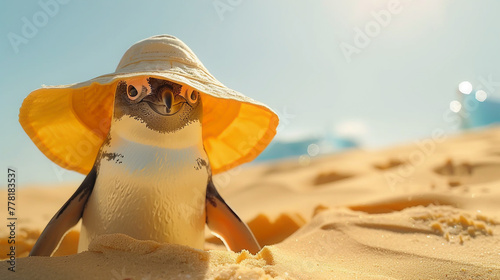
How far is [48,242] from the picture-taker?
5.40 feet

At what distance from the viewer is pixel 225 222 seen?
6.21ft

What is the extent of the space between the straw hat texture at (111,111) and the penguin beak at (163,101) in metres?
0.10

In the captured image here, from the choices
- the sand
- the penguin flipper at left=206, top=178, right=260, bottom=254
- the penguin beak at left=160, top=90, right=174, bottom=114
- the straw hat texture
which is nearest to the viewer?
the sand

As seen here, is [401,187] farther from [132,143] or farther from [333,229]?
[132,143]

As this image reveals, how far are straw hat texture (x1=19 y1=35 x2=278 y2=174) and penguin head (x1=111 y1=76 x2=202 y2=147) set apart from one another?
0.24 ft

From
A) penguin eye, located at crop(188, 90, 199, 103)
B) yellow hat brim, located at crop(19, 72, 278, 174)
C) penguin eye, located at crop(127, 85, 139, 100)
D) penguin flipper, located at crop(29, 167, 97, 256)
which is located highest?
penguin eye, located at crop(188, 90, 199, 103)

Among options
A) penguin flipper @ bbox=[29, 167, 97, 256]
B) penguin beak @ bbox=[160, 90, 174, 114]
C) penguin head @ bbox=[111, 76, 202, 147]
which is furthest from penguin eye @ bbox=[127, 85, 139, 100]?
penguin flipper @ bbox=[29, 167, 97, 256]

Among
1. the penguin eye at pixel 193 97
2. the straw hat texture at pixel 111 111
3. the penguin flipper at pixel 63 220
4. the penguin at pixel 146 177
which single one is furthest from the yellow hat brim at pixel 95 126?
the penguin flipper at pixel 63 220

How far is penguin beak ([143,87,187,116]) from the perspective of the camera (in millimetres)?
1581

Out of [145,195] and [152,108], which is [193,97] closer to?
[152,108]

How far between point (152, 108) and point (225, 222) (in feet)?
2.42

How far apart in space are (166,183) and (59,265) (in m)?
0.58

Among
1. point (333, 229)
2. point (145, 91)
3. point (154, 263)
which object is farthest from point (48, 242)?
point (333, 229)

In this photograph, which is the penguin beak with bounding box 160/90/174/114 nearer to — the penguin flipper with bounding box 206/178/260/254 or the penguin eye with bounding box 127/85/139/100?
the penguin eye with bounding box 127/85/139/100
